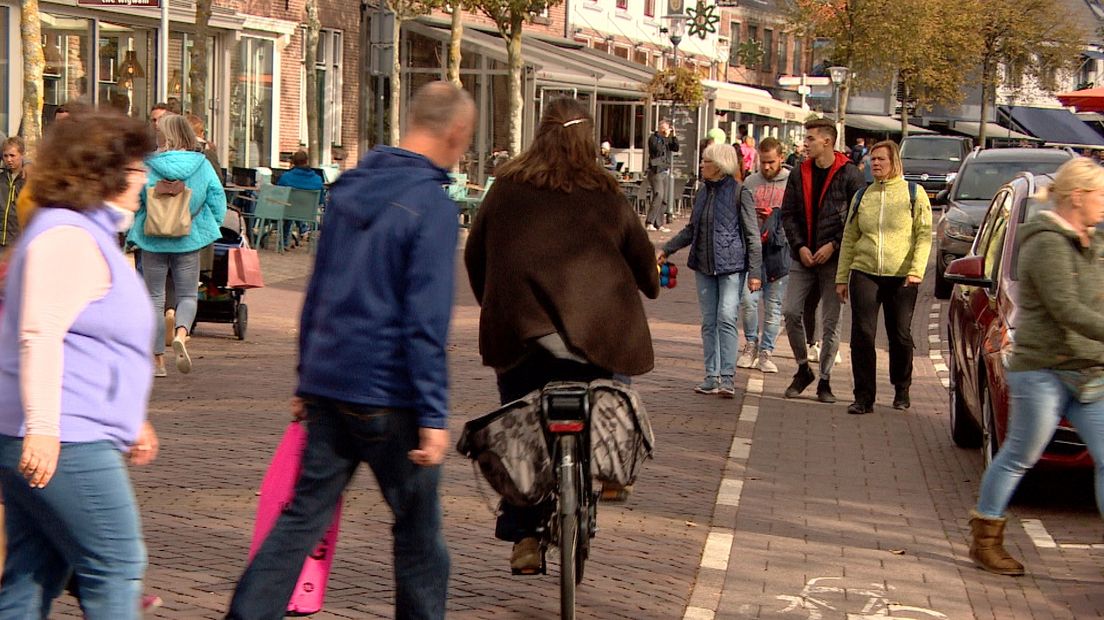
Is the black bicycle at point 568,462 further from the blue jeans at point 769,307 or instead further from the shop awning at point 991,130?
the shop awning at point 991,130

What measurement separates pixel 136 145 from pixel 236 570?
253cm

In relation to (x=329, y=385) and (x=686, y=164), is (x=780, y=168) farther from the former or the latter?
(x=686, y=164)

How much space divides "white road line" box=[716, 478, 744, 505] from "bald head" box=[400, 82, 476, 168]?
3.85 meters

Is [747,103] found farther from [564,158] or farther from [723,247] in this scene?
[564,158]

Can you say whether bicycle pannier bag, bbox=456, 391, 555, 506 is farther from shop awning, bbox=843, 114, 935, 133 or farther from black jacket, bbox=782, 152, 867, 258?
shop awning, bbox=843, 114, 935, 133

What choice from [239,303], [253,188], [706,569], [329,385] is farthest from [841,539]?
[253,188]

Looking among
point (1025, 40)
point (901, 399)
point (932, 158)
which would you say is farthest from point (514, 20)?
point (1025, 40)

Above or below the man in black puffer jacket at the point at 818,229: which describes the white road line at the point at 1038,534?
below

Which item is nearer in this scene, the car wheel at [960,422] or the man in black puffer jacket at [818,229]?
the car wheel at [960,422]

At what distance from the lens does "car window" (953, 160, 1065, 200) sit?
74.5 ft

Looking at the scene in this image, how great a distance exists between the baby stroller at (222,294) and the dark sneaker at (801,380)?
4.57 meters

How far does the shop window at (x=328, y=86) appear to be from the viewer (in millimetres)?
35062

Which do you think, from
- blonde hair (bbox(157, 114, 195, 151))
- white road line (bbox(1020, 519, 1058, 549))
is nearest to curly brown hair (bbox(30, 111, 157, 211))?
white road line (bbox(1020, 519, 1058, 549))

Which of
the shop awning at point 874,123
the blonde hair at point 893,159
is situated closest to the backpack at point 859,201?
the blonde hair at point 893,159
